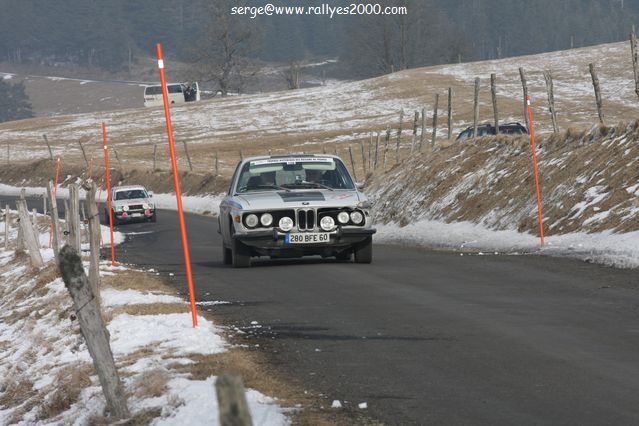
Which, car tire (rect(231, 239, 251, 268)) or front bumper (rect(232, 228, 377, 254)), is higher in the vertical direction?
front bumper (rect(232, 228, 377, 254))

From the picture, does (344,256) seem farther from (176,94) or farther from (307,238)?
(176,94)

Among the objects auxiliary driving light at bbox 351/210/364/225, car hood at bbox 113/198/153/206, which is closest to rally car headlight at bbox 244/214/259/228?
auxiliary driving light at bbox 351/210/364/225

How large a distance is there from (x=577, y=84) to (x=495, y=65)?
1818cm

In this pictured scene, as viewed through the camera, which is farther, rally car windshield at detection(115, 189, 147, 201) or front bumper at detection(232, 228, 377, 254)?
rally car windshield at detection(115, 189, 147, 201)

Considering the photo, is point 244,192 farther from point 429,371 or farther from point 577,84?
point 577,84

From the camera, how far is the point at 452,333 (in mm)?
10445

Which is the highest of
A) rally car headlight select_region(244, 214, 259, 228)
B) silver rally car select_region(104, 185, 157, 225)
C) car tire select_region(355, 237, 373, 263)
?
rally car headlight select_region(244, 214, 259, 228)

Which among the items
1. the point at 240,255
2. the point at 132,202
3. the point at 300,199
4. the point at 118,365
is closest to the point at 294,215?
the point at 300,199

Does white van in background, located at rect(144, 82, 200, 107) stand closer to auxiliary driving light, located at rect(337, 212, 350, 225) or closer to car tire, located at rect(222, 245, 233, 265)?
car tire, located at rect(222, 245, 233, 265)

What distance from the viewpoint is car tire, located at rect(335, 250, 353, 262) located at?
59.2ft

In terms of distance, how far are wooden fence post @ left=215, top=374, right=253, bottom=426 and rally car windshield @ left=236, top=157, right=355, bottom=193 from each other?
536 inches

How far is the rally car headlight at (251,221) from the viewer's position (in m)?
16.9

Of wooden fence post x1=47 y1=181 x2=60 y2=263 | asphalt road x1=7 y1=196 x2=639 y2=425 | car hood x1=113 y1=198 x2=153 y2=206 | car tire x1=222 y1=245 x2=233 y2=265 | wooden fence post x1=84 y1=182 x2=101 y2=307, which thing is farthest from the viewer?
car hood x1=113 y1=198 x2=153 y2=206

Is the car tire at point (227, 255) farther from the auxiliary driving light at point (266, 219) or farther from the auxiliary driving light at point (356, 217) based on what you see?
the auxiliary driving light at point (356, 217)
